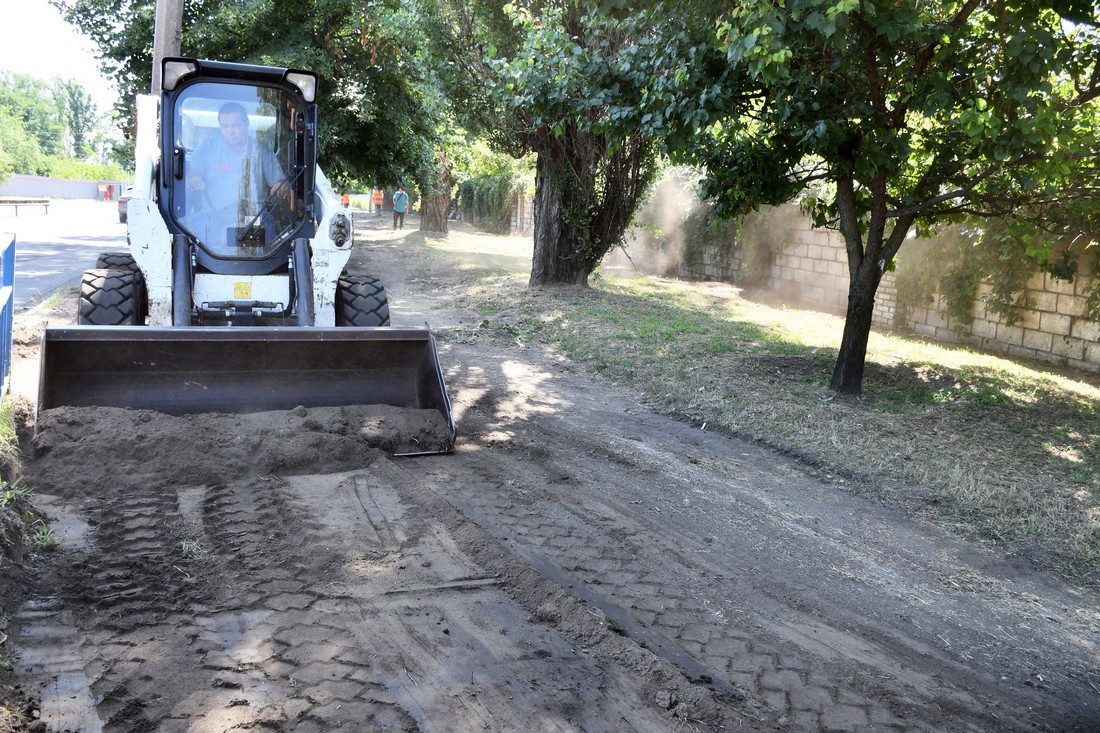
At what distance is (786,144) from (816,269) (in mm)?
8699

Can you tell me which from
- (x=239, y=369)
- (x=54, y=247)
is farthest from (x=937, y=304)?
(x=54, y=247)

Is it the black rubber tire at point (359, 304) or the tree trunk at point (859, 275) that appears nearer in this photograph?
the black rubber tire at point (359, 304)

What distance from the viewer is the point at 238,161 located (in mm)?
7191

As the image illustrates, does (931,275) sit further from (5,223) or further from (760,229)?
(5,223)

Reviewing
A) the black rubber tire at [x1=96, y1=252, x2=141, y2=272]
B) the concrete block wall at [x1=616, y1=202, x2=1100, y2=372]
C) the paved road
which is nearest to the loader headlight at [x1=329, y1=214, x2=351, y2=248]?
the black rubber tire at [x1=96, y1=252, x2=141, y2=272]

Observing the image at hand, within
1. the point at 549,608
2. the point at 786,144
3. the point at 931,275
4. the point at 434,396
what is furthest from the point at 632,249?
the point at 549,608

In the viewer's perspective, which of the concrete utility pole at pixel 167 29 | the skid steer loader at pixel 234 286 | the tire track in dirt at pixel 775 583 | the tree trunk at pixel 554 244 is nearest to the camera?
the tire track in dirt at pixel 775 583

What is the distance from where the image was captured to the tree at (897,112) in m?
6.37

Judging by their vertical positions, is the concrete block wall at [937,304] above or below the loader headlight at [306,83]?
below

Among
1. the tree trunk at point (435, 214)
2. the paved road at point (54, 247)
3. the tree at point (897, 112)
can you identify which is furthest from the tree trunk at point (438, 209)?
the tree at point (897, 112)

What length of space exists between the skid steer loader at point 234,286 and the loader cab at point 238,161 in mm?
11

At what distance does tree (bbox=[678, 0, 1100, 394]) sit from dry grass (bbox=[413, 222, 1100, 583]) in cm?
100

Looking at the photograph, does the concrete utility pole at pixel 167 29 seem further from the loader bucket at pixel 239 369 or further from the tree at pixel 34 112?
the tree at pixel 34 112

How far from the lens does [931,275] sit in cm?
1385
